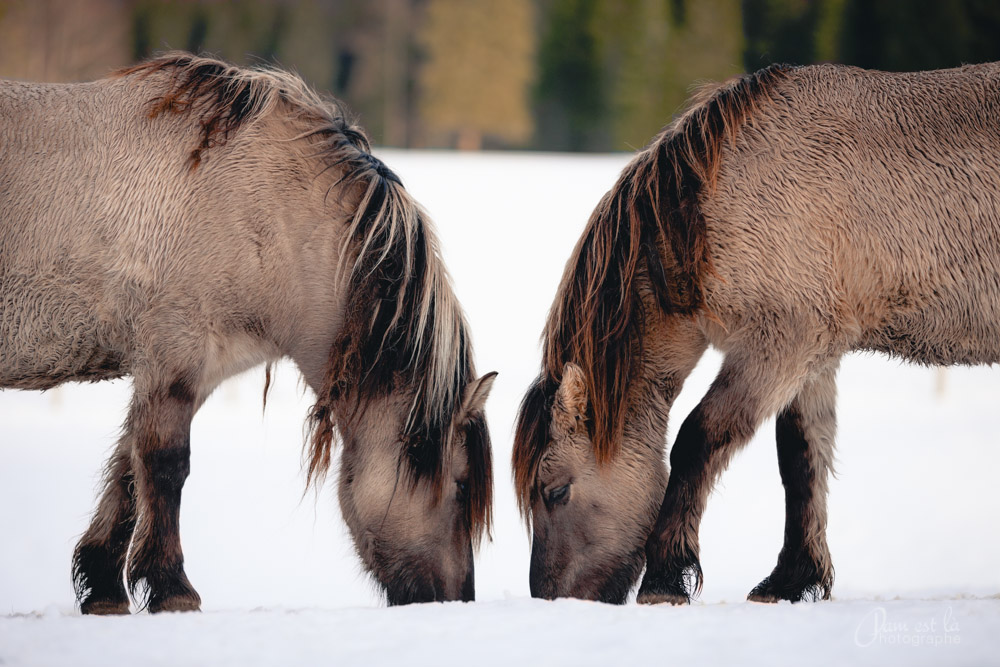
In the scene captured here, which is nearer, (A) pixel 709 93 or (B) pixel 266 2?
(A) pixel 709 93

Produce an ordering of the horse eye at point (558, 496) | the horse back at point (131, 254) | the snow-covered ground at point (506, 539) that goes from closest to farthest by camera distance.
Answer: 1. the snow-covered ground at point (506, 539)
2. the horse back at point (131, 254)
3. the horse eye at point (558, 496)

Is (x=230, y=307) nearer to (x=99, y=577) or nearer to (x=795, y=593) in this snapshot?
(x=99, y=577)

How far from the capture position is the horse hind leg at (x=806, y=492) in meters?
5.20

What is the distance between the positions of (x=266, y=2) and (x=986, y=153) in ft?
92.5

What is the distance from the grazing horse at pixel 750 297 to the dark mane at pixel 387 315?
0.46 meters

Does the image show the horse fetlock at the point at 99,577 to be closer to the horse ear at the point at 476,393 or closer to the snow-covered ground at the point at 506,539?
the snow-covered ground at the point at 506,539

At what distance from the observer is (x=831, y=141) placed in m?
4.80

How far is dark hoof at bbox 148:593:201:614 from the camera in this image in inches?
178

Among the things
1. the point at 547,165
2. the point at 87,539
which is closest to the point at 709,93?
the point at 87,539

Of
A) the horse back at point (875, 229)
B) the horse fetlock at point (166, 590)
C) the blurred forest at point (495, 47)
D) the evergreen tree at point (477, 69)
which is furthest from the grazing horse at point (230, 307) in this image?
the evergreen tree at point (477, 69)

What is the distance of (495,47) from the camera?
30078 mm

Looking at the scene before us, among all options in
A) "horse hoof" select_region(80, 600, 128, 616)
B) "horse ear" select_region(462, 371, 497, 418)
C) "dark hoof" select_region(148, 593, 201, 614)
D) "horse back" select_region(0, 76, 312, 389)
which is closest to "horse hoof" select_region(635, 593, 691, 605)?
"horse ear" select_region(462, 371, 497, 418)

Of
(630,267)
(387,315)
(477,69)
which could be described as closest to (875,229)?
(630,267)

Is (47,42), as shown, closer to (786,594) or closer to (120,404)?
(120,404)
